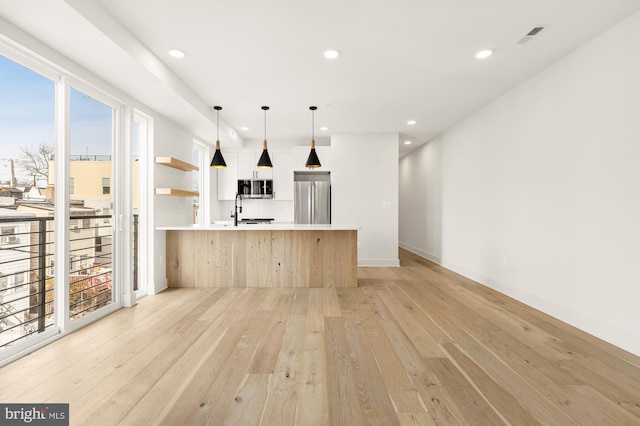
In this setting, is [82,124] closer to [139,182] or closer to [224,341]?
[139,182]

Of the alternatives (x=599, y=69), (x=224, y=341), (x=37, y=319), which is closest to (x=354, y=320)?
(x=224, y=341)

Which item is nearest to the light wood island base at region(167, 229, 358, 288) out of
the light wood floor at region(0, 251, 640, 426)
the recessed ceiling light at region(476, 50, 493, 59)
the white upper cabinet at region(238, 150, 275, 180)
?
the light wood floor at region(0, 251, 640, 426)

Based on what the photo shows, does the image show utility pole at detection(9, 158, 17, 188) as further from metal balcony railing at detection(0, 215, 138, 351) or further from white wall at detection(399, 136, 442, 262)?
white wall at detection(399, 136, 442, 262)

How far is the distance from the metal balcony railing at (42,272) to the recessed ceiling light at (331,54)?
279 cm

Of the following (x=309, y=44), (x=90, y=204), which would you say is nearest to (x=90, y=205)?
(x=90, y=204)

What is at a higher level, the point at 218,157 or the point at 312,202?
the point at 218,157

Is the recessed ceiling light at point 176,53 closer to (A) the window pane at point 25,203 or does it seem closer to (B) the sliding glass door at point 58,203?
(B) the sliding glass door at point 58,203

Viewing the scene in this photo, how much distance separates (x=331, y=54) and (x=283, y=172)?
3.64m

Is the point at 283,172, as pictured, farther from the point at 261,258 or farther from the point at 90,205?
the point at 90,205

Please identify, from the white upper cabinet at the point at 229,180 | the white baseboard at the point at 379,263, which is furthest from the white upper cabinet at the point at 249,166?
the white baseboard at the point at 379,263

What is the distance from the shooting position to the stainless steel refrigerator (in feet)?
20.3

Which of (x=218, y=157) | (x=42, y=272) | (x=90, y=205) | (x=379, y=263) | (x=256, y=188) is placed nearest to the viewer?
(x=42, y=272)

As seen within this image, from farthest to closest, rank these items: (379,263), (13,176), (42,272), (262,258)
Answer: (379,263) → (262,258) → (42,272) → (13,176)

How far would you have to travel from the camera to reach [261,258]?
4465 mm
